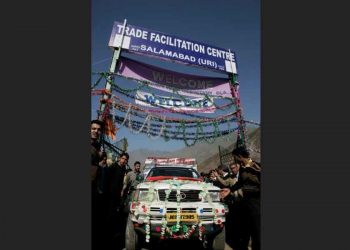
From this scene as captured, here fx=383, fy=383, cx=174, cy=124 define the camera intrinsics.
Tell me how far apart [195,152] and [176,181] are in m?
4.04

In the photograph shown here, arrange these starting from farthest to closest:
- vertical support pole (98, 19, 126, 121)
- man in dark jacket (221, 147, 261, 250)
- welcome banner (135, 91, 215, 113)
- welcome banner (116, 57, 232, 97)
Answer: welcome banner (135, 91, 215, 113) → welcome banner (116, 57, 232, 97) → vertical support pole (98, 19, 126, 121) → man in dark jacket (221, 147, 261, 250)

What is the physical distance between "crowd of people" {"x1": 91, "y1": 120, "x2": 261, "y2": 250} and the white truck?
0.50m

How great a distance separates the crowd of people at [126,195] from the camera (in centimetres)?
602

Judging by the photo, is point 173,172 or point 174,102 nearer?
point 173,172

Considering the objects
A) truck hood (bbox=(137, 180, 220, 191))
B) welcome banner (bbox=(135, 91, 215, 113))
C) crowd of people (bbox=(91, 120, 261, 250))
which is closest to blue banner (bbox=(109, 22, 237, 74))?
welcome banner (bbox=(135, 91, 215, 113))

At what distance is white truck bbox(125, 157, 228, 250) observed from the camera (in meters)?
5.71

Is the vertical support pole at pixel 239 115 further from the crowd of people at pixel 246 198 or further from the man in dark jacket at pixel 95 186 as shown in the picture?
the man in dark jacket at pixel 95 186

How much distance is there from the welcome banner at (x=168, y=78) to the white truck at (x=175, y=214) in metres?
3.96

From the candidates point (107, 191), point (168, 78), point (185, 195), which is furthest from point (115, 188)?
point (168, 78)

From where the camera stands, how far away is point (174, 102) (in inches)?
390

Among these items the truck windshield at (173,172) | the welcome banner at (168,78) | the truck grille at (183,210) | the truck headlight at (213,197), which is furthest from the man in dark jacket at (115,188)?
the welcome banner at (168,78)

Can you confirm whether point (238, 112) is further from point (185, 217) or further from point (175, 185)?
point (185, 217)

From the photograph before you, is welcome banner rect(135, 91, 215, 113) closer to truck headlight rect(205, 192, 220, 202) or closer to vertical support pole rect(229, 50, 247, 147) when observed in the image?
vertical support pole rect(229, 50, 247, 147)

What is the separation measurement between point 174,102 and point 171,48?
142cm
